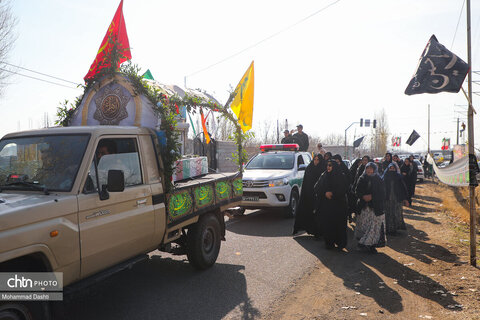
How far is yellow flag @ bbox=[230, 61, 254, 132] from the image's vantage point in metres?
7.44

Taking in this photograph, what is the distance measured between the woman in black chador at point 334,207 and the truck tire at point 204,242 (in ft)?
8.17

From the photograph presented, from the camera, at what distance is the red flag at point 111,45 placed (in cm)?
520

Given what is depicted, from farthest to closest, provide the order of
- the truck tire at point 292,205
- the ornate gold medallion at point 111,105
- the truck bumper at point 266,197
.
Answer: the truck tire at point 292,205 < the truck bumper at point 266,197 < the ornate gold medallion at point 111,105

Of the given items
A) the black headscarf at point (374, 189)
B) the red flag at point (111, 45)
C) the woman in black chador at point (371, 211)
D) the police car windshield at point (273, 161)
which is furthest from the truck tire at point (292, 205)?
the red flag at point (111, 45)

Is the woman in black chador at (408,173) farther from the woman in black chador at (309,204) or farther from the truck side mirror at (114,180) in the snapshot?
the truck side mirror at (114,180)

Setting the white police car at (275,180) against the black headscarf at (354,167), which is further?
the black headscarf at (354,167)

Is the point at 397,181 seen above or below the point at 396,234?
above

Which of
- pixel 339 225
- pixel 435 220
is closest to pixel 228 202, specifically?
pixel 339 225

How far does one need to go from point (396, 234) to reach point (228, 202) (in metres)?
4.99

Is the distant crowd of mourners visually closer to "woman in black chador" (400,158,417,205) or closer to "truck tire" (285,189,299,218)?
"truck tire" (285,189,299,218)

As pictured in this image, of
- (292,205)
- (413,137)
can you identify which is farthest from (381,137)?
(292,205)

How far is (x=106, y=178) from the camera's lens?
389 cm

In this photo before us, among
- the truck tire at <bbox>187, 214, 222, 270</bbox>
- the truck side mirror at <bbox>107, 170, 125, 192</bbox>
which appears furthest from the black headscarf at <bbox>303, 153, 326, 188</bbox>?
the truck side mirror at <bbox>107, 170, 125, 192</bbox>

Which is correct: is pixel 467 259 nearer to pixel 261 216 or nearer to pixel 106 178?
pixel 261 216
